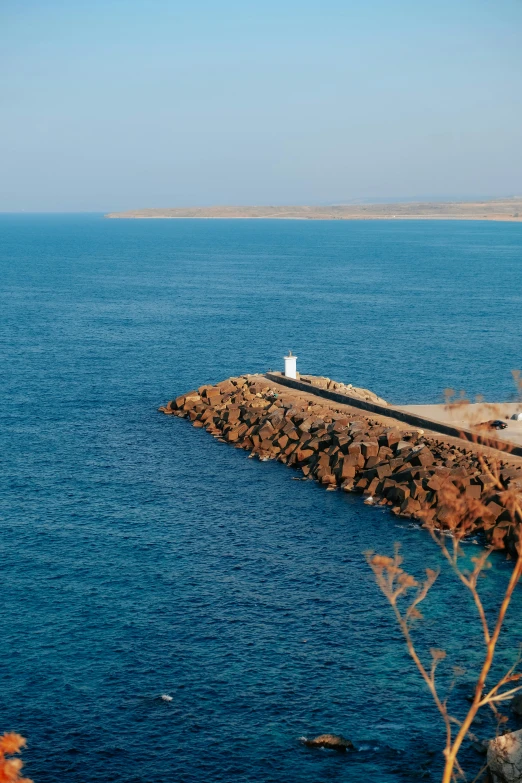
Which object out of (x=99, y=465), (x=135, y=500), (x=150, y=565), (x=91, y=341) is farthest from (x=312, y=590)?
(x=91, y=341)

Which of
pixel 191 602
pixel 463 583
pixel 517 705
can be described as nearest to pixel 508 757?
pixel 517 705

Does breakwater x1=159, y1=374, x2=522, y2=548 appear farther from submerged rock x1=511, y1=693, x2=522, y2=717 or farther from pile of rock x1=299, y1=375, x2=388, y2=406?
submerged rock x1=511, y1=693, x2=522, y2=717

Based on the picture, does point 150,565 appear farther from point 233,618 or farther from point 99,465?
point 99,465

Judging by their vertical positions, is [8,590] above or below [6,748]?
below

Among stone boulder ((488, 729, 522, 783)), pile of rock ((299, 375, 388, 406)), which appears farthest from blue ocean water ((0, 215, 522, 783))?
pile of rock ((299, 375, 388, 406))

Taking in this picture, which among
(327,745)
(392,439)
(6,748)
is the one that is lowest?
(327,745)

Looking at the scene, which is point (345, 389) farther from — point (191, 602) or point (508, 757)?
point (508, 757)

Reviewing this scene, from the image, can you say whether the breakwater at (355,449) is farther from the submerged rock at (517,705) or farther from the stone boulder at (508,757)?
the stone boulder at (508,757)
